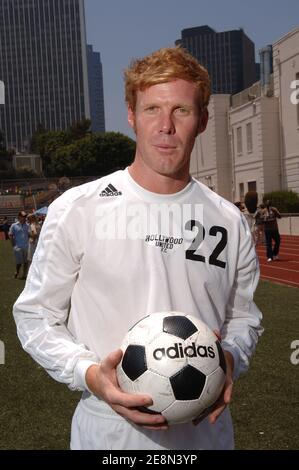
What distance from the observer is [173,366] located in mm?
1898

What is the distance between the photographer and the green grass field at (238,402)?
4.99 m

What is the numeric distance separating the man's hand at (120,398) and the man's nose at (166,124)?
80cm

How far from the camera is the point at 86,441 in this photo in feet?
7.16

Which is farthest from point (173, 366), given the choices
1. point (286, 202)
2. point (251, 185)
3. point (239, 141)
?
point (239, 141)

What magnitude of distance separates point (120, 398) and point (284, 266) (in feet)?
54.2

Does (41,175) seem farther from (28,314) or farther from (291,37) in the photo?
(28,314)

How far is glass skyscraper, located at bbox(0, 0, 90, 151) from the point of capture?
140 metres

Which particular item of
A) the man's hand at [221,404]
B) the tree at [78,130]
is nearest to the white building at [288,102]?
the man's hand at [221,404]

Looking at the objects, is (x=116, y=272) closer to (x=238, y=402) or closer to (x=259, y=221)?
(x=238, y=402)

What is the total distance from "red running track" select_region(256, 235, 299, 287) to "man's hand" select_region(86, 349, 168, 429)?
12561 millimetres

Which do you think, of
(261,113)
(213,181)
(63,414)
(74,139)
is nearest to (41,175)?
(74,139)

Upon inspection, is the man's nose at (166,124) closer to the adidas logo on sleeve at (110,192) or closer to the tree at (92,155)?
the adidas logo on sleeve at (110,192)

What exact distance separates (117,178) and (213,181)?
4344 cm

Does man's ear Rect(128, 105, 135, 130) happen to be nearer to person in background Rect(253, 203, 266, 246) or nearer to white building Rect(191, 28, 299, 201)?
person in background Rect(253, 203, 266, 246)
